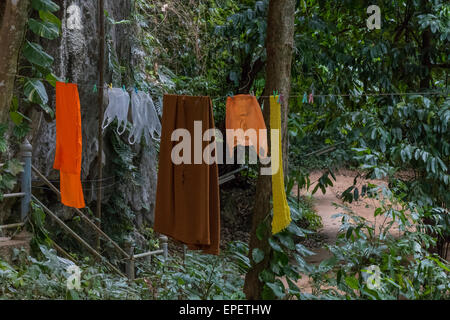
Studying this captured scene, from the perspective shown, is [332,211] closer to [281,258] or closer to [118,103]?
[118,103]

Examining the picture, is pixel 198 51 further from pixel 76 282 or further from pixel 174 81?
pixel 76 282

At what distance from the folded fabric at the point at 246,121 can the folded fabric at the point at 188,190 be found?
25 centimetres

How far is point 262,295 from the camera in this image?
10.4ft

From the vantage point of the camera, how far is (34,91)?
134 inches

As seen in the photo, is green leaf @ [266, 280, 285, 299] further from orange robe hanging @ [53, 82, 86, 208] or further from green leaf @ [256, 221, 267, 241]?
orange robe hanging @ [53, 82, 86, 208]

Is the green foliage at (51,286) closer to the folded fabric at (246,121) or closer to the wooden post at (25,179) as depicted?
the wooden post at (25,179)

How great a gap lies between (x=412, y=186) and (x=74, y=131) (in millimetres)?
3222

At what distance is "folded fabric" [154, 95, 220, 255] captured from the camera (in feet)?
9.99

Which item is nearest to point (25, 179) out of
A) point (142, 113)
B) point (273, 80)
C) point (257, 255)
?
point (142, 113)

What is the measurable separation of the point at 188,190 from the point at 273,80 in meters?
0.95

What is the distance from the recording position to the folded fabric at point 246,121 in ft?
10.8

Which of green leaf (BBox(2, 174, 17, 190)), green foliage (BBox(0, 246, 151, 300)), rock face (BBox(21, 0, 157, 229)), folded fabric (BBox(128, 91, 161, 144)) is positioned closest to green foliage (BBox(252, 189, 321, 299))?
green foliage (BBox(0, 246, 151, 300))

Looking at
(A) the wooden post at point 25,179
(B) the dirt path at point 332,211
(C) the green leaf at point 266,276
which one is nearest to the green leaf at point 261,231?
(C) the green leaf at point 266,276
